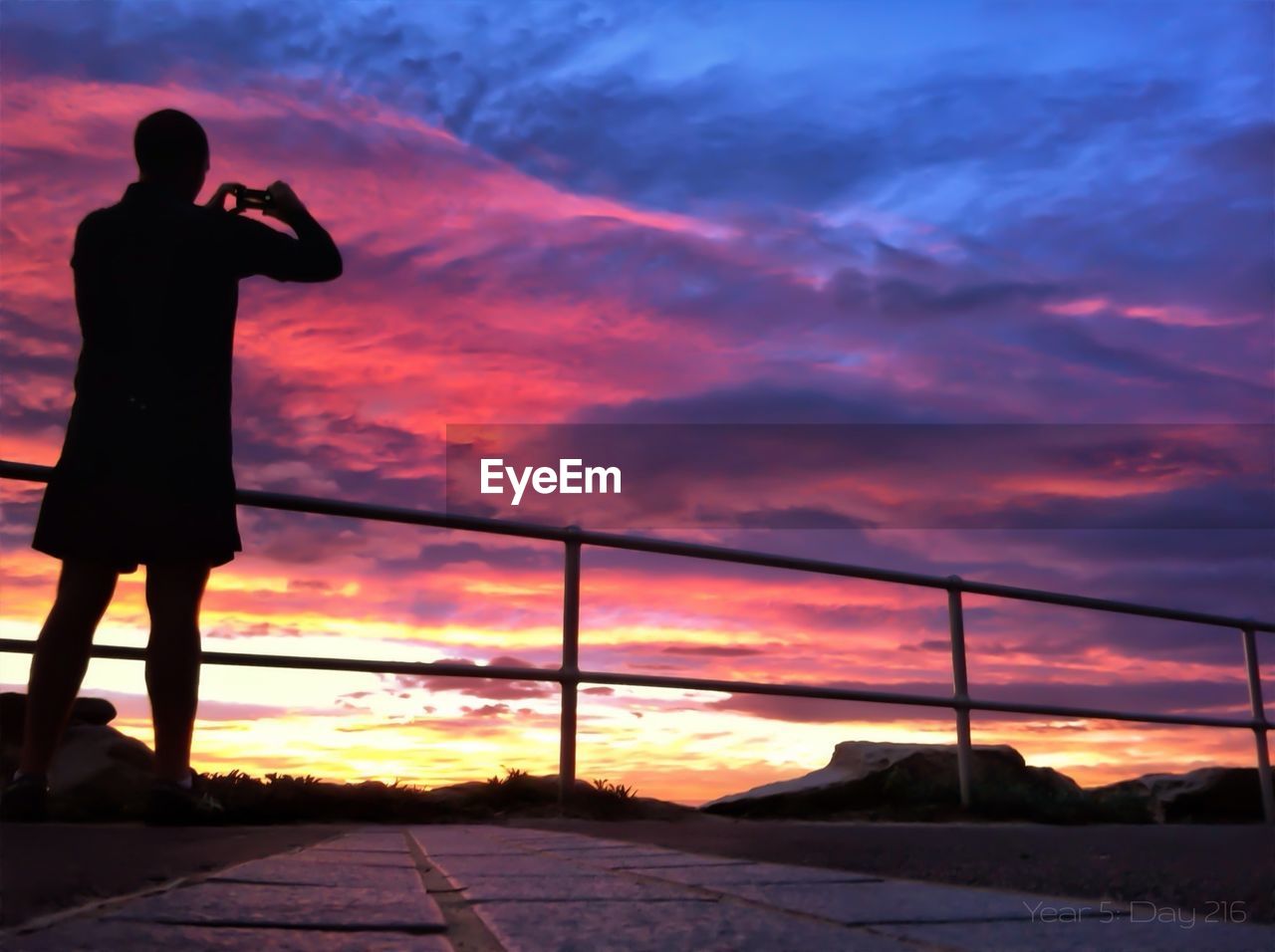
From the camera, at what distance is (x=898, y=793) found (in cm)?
569

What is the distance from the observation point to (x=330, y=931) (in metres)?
1.36

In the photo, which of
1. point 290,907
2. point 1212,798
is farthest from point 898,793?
point 290,907

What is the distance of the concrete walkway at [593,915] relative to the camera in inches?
51.3

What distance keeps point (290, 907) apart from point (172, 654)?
73.8 inches

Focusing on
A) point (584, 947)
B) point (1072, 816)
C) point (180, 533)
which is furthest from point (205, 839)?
point (1072, 816)

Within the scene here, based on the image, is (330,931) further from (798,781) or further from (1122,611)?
(1122,611)

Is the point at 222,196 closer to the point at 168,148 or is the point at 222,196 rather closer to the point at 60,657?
the point at 168,148

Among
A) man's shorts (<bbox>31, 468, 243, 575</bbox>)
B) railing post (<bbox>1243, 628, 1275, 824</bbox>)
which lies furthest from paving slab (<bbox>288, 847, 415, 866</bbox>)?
railing post (<bbox>1243, 628, 1275, 824</bbox>)

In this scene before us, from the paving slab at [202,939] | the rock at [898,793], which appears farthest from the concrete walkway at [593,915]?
the rock at [898,793]

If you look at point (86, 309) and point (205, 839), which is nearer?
point (205, 839)

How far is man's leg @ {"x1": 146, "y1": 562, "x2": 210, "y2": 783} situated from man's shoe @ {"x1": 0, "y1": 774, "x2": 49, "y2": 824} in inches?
12.1

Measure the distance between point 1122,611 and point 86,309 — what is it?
5286mm

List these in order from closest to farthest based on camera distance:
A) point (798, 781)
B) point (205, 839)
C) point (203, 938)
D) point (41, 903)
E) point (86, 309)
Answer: point (203, 938)
point (41, 903)
point (205, 839)
point (86, 309)
point (798, 781)

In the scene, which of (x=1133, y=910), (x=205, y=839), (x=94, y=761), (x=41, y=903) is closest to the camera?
(x=41, y=903)
